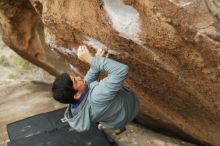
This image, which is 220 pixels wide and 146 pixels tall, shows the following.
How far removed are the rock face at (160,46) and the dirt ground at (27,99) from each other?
0.68 feet

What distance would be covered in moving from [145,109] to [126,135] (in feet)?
1.59

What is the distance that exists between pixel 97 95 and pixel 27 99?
376 centimetres

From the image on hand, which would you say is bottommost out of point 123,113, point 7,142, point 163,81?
point 7,142

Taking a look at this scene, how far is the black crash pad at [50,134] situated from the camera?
16.8 feet

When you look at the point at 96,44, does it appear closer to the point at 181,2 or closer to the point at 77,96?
the point at 77,96

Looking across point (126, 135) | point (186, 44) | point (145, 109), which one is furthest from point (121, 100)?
point (126, 135)

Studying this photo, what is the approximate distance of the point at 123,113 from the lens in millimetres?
3832

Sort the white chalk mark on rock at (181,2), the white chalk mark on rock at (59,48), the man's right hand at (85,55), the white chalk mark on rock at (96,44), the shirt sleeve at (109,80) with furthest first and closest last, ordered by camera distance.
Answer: the white chalk mark on rock at (59,48), the white chalk mark on rock at (96,44), the man's right hand at (85,55), the shirt sleeve at (109,80), the white chalk mark on rock at (181,2)

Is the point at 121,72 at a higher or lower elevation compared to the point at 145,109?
higher

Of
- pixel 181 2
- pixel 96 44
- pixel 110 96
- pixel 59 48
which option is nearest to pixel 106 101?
pixel 110 96

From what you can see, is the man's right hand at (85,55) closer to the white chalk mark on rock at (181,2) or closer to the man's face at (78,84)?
the man's face at (78,84)

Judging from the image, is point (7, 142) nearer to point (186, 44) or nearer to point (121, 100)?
point (121, 100)

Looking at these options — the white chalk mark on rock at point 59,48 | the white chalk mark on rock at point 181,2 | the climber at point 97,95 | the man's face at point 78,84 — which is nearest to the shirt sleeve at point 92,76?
the climber at point 97,95

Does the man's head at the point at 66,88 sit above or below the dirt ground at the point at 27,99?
above
